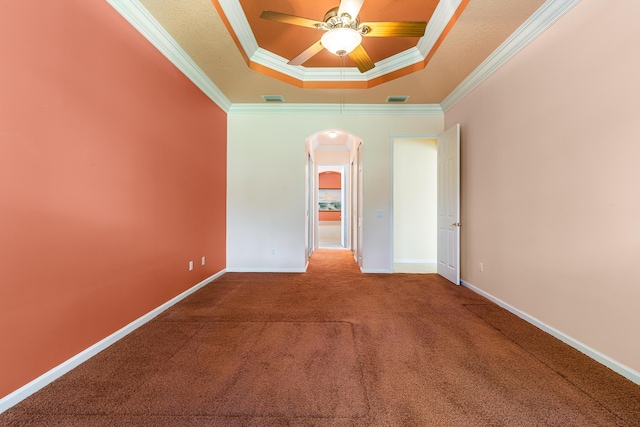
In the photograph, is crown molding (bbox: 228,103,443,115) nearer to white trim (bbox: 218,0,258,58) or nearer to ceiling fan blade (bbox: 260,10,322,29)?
white trim (bbox: 218,0,258,58)

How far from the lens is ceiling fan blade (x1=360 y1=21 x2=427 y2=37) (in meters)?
2.18

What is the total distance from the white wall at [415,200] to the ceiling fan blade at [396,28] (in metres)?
3.81

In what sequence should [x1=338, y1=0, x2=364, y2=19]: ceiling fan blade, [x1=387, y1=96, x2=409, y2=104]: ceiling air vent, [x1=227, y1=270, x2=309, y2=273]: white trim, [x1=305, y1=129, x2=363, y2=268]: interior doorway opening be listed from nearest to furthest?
[x1=338, y1=0, x2=364, y2=19]: ceiling fan blade, [x1=387, y1=96, x2=409, y2=104]: ceiling air vent, [x1=227, y1=270, x2=309, y2=273]: white trim, [x1=305, y1=129, x2=363, y2=268]: interior doorway opening

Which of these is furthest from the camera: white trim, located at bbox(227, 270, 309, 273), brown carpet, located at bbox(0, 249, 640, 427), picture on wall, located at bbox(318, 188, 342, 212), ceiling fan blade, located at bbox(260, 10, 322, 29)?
picture on wall, located at bbox(318, 188, 342, 212)

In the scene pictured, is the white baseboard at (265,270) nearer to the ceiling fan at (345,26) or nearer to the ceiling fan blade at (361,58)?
the ceiling fan blade at (361,58)

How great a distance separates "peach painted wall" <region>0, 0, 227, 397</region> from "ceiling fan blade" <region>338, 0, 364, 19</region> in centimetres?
189

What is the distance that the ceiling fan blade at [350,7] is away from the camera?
2009 mm

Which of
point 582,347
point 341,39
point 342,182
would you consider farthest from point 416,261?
point 341,39

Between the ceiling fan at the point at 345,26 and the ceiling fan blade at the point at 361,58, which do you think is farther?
the ceiling fan blade at the point at 361,58

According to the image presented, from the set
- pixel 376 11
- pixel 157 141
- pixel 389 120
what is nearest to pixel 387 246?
pixel 389 120

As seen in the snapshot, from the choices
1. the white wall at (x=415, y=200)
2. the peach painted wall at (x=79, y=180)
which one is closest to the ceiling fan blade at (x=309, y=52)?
the peach painted wall at (x=79, y=180)

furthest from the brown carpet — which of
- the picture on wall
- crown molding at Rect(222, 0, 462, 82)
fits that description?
the picture on wall

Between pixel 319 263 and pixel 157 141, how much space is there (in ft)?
12.6

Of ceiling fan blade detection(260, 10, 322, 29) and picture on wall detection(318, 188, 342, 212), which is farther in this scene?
A: picture on wall detection(318, 188, 342, 212)
